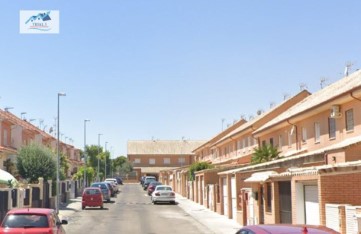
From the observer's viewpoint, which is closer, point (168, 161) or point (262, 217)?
point (262, 217)

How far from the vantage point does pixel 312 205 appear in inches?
694

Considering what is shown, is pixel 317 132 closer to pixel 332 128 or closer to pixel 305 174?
pixel 332 128

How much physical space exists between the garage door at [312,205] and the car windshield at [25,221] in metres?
7.82

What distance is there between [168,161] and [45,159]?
291ft

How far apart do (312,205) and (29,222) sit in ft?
27.4

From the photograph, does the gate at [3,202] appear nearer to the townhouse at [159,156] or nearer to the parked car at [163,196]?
the parked car at [163,196]

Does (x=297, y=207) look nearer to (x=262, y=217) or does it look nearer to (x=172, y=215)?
(x=262, y=217)

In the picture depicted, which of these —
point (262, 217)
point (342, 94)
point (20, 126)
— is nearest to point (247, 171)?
point (262, 217)

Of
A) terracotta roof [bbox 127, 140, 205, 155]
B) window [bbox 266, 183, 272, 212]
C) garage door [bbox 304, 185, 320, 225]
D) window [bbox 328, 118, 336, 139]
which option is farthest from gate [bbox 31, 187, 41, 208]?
terracotta roof [bbox 127, 140, 205, 155]

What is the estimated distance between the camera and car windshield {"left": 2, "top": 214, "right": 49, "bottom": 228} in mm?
16328

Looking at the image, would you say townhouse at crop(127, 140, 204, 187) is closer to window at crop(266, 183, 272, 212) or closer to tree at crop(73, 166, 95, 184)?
tree at crop(73, 166, 95, 184)

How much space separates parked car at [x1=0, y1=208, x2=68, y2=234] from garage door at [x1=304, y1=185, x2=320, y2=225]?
765cm

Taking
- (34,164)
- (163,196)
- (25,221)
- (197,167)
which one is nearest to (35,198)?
(34,164)

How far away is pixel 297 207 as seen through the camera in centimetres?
1848
